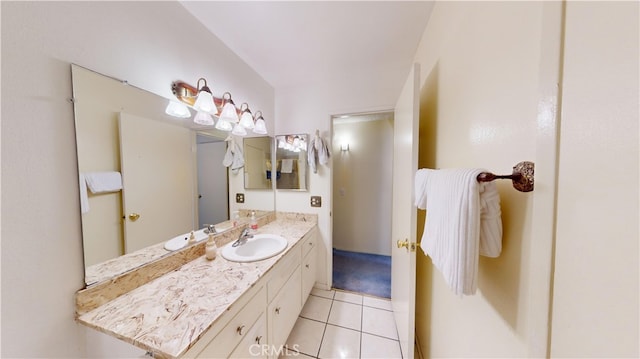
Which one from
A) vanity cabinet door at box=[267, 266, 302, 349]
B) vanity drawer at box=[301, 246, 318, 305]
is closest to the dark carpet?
vanity drawer at box=[301, 246, 318, 305]

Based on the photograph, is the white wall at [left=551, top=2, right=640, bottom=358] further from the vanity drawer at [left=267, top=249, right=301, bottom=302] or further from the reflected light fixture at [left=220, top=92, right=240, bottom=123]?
the reflected light fixture at [left=220, top=92, right=240, bottom=123]

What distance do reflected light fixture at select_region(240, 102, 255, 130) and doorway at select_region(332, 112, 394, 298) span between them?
1260 millimetres

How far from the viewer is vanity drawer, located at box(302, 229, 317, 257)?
1.61 metres

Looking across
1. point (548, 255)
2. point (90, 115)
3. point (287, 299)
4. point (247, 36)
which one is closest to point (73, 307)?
point (90, 115)

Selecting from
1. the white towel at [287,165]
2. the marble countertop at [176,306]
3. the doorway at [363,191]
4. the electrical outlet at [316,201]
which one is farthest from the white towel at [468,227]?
the doorway at [363,191]

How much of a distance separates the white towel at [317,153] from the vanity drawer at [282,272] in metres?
0.86

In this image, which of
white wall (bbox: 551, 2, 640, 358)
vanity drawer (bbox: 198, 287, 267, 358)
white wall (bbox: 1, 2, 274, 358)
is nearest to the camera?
white wall (bbox: 551, 2, 640, 358)

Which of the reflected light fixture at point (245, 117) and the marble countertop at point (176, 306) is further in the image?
the reflected light fixture at point (245, 117)

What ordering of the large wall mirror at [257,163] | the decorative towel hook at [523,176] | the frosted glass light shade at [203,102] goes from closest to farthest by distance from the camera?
the decorative towel hook at [523,176] → the frosted glass light shade at [203,102] → the large wall mirror at [257,163]

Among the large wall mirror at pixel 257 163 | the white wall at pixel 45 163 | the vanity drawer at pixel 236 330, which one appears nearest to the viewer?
the white wall at pixel 45 163

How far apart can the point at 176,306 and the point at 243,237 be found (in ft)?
2.20

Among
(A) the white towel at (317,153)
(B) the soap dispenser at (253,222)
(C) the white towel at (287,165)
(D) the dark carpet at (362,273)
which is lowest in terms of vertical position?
(D) the dark carpet at (362,273)

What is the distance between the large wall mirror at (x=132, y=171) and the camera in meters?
0.75

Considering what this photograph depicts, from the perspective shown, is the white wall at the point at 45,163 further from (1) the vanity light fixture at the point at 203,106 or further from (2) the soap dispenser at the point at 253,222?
(2) the soap dispenser at the point at 253,222
